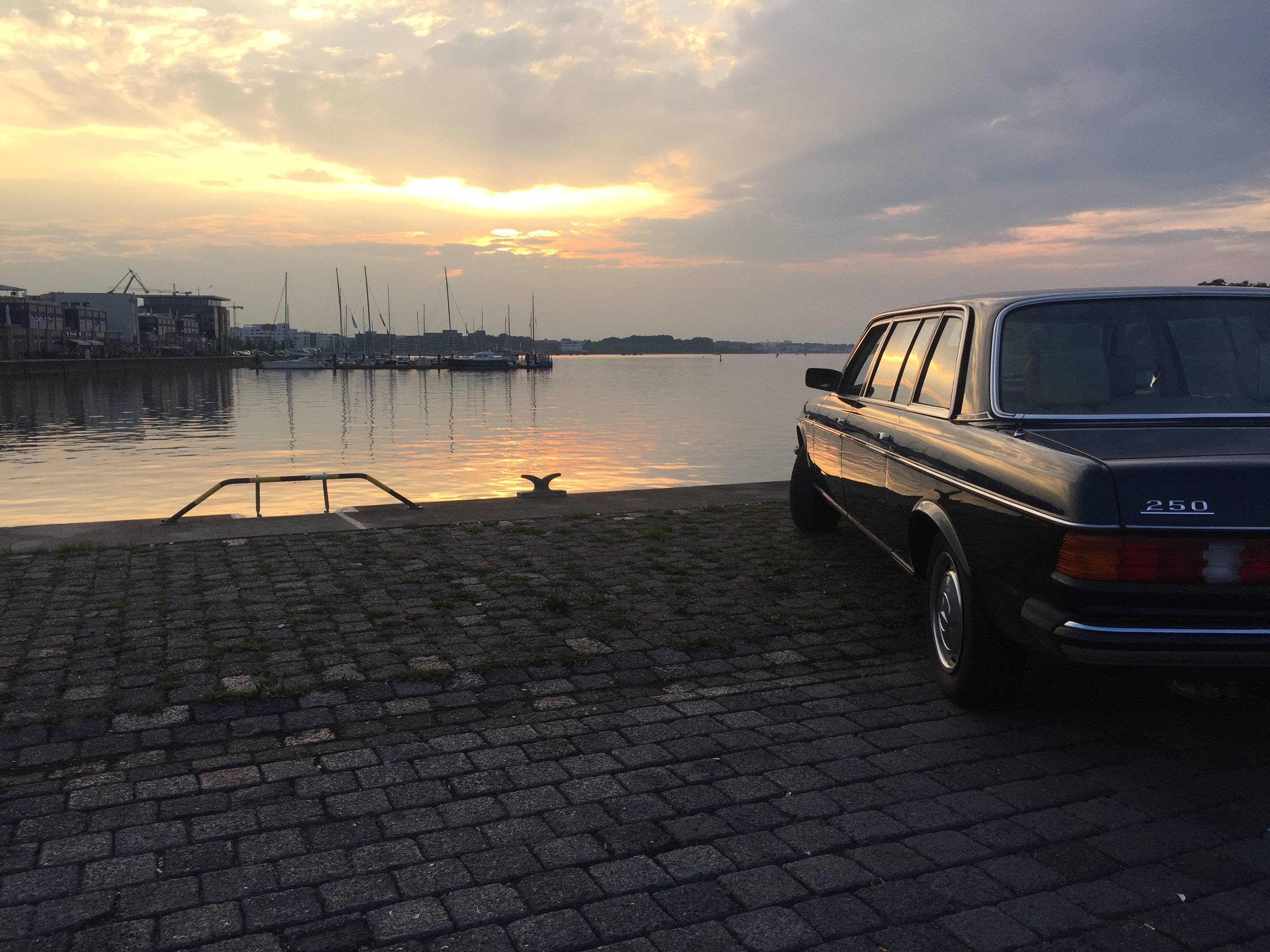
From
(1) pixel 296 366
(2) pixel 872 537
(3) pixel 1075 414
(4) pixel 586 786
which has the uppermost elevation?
(3) pixel 1075 414

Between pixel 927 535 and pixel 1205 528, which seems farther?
pixel 927 535

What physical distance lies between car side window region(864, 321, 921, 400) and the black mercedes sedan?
0.08ft

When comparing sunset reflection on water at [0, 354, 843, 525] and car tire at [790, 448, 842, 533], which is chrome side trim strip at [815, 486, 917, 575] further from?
sunset reflection on water at [0, 354, 843, 525]

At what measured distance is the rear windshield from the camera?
4223 millimetres

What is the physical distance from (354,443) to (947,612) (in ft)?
106

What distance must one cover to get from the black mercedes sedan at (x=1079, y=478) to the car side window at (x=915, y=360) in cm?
1

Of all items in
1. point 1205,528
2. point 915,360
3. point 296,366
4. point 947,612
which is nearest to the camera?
point 1205,528

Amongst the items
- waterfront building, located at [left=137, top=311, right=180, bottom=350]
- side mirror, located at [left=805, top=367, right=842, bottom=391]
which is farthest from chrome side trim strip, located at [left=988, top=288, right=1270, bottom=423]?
waterfront building, located at [left=137, top=311, right=180, bottom=350]

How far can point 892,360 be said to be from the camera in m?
6.06

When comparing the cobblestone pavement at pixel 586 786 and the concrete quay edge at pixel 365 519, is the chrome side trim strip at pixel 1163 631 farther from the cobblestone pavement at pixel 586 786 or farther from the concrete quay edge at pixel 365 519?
the concrete quay edge at pixel 365 519

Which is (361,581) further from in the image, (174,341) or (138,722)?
(174,341)

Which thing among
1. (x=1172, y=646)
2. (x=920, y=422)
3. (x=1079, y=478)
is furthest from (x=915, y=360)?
(x=1172, y=646)

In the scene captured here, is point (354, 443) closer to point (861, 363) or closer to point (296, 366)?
point (861, 363)

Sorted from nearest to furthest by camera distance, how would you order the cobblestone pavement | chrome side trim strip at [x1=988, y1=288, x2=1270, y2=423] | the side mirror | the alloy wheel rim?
the cobblestone pavement, chrome side trim strip at [x1=988, y1=288, x2=1270, y2=423], the alloy wheel rim, the side mirror
